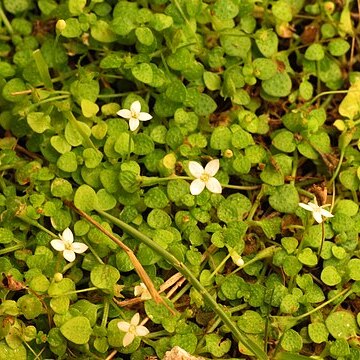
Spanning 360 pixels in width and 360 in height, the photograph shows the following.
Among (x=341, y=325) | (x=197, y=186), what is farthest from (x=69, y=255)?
(x=341, y=325)

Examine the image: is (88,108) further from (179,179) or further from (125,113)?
(179,179)

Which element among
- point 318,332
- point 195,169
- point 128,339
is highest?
point 195,169

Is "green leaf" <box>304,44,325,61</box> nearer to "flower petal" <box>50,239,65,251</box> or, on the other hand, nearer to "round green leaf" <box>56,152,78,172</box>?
"round green leaf" <box>56,152,78,172</box>

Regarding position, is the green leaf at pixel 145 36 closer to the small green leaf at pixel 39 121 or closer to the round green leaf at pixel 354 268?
the small green leaf at pixel 39 121

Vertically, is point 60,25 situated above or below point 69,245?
above

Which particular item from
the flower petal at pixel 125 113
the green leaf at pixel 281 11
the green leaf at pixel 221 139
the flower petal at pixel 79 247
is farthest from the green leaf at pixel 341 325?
the green leaf at pixel 281 11

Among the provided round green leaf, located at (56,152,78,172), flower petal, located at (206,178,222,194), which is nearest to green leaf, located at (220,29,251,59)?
flower petal, located at (206,178,222,194)
